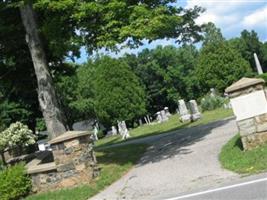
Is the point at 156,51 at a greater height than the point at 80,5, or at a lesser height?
greater

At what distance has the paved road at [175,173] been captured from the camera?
11.2m

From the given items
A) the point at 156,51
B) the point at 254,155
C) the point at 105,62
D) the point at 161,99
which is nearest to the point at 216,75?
the point at 105,62

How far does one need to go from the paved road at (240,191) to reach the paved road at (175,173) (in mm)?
588

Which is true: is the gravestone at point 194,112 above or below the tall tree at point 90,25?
below

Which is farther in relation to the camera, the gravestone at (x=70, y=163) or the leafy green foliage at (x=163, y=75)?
the leafy green foliage at (x=163, y=75)

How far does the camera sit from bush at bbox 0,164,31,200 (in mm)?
13961

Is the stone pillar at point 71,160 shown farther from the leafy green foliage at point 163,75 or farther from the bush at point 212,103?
the leafy green foliage at point 163,75

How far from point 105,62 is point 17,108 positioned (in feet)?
100

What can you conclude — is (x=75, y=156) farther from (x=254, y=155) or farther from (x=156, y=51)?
(x=156, y=51)

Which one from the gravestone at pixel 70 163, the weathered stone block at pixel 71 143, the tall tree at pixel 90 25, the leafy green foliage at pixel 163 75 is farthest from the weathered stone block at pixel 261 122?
the leafy green foliage at pixel 163 75

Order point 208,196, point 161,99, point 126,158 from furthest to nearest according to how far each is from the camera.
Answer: point 161,99, point 126,158, point 208,196

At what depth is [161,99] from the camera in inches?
3391

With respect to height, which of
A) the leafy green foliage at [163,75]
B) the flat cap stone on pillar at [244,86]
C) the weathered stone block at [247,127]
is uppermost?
the leafy green foliage at [163,75]

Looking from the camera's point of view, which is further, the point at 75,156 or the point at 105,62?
the point at 105,62
